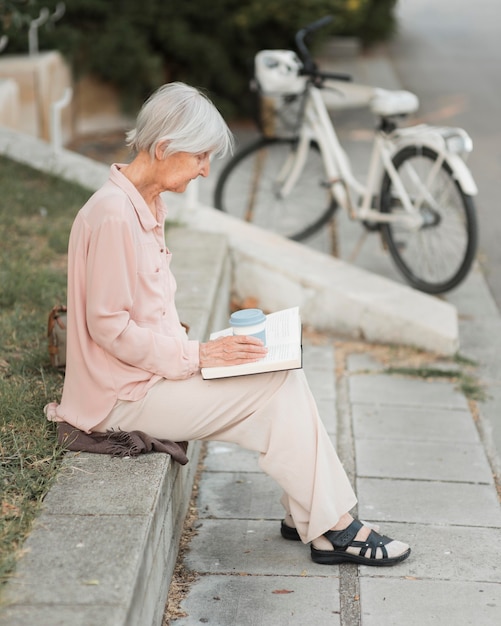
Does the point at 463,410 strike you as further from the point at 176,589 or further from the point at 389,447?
the point at 176,589

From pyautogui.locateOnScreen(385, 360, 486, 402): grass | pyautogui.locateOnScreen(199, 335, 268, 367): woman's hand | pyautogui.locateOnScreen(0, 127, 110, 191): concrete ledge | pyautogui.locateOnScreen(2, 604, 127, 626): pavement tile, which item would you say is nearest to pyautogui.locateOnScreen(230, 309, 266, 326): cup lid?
pyautogui.locateOnScreen(199, 335, 268, 367): woman's hand

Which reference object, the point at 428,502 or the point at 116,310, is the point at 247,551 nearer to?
the point at 428,502

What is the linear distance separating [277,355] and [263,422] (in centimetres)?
23

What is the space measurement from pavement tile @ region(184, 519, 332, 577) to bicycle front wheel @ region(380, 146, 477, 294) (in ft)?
8.53

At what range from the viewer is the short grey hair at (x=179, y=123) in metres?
3.04

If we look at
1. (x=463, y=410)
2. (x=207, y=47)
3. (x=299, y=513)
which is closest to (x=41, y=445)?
(x=299, y=513)

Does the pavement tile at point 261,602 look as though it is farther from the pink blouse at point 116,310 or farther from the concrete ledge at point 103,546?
the pink blouse at point 116,310

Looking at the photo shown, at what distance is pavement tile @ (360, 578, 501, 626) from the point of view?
3025 millimetres

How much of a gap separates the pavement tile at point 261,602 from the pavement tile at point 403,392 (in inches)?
64.1

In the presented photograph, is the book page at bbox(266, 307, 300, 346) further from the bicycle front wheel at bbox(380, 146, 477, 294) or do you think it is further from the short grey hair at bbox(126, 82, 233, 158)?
the bicycle front wheel at bbox(380, 146, 477, 294)

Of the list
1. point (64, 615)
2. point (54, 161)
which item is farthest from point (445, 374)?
point (54, 161)

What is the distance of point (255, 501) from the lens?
12.5ft

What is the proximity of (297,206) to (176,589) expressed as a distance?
13.1 ft

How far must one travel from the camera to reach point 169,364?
312cm
